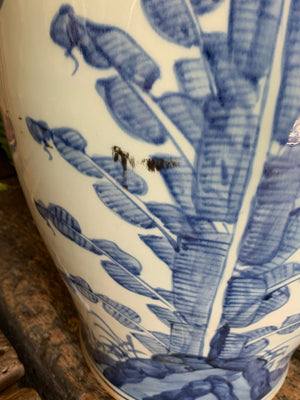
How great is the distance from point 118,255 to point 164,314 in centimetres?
8

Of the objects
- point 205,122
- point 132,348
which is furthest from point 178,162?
point 132,348

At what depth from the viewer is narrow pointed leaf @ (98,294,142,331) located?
455mm

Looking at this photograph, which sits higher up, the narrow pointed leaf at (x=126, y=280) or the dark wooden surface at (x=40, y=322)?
the narrow pointed leaf at (x=126, y=280)

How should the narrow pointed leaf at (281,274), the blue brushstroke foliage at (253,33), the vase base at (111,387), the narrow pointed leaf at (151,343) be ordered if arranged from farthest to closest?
the vase base at (111,387), the narrow pointed leaf at (151,343), the narrow pointed leaf at (281,274), the blue brushstroke foliage at (253,33)

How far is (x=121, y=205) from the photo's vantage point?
356mm

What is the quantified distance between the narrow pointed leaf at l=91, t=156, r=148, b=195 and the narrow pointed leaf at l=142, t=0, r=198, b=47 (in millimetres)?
91

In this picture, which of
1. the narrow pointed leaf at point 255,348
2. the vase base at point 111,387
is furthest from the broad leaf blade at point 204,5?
the vase base at point 111,387

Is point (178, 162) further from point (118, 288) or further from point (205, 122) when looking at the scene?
point (118, 288)

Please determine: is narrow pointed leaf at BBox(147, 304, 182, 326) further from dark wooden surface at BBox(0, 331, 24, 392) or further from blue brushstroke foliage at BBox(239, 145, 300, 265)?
dark wooden surface at BBox(0, 331, 24, 392)

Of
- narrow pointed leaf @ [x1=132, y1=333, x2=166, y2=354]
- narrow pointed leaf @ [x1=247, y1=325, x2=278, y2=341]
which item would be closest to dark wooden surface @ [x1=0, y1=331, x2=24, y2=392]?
narrow pointed leaf @ [x1=132, y1=333, x2=166, y2=354]

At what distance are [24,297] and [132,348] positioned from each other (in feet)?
0.86

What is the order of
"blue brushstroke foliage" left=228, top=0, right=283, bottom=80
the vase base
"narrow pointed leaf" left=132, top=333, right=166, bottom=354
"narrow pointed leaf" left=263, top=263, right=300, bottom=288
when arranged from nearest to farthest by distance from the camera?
1. "blue brushstroke foliage" left=228, top=0, right=283, bottom=80
2. "narrow pointed leaf" left=263, top=263, right=300, bottom=288
3. "narrow pointed leaf" left=132, top=333, right=166, bottom=354
4. the vase base

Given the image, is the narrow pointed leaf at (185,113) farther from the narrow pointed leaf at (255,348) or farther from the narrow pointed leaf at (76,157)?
the narrow pointed leaf at (255,348)

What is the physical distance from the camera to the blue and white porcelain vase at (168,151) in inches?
11.3
